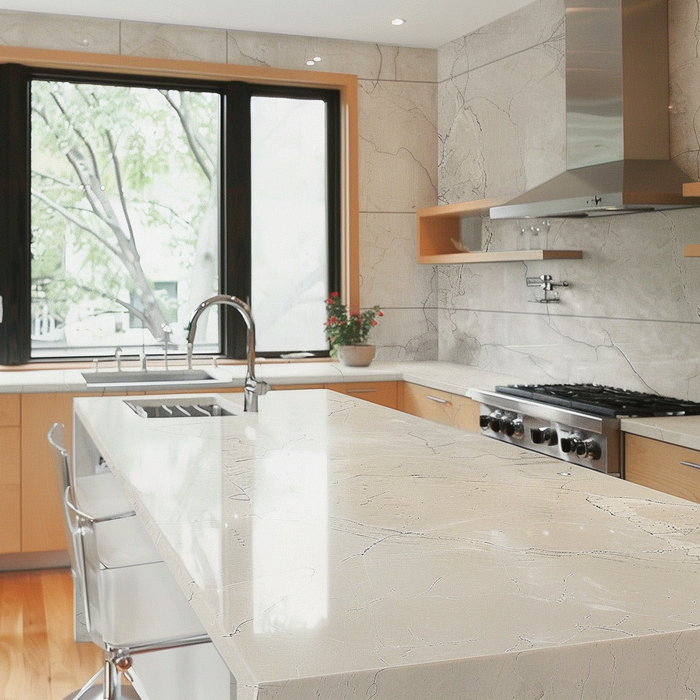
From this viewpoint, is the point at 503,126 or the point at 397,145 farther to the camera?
the point at 397,145

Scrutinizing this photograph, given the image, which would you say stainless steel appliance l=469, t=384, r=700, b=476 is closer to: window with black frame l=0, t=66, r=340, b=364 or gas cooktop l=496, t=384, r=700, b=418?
gas cooktop l=496, t=384, r=700, b=418

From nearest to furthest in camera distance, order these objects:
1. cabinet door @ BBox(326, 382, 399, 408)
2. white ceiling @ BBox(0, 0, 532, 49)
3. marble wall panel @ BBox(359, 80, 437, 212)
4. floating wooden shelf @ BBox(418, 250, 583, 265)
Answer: floating wooden shelf @ BBox(418, 250, 583, 265) < white ceiling @ BBox(0, 0, 532, 49) < cabinet door @ BBox(326, 382, 399, 408) < marble wall panel @ BBox(359, 80, 437, 212)

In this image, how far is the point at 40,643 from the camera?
11.0ft

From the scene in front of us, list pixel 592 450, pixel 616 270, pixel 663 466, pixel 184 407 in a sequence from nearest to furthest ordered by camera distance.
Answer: pixel 663 466 → pixel 592 450 → pixel 184 407 → pixel 616 270

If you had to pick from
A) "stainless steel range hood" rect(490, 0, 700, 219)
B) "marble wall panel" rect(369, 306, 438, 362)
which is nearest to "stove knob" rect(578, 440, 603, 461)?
"stainless steel range hood" rect(490, 0, 700, 219)

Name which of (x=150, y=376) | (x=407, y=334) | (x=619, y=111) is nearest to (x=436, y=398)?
(x=407, y=334)

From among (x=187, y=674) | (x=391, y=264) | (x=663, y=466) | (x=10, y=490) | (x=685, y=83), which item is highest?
(x=685, y=83)

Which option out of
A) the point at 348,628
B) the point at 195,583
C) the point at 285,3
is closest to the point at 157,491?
the point at 195,583

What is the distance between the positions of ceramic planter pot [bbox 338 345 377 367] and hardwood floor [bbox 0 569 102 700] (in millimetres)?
1746

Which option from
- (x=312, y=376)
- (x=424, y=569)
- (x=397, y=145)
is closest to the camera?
(x=424, y=569)

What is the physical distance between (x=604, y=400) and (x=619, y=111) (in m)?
1.09

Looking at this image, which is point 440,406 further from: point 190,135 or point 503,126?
point 190,135

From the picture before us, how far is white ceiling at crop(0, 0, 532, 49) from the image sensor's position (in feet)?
14.5

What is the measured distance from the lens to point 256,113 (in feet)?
16.9
